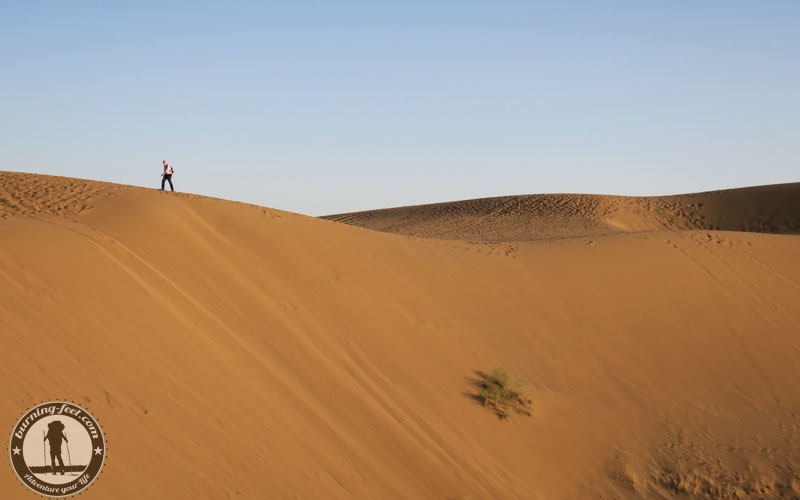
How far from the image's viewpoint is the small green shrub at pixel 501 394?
1184cm

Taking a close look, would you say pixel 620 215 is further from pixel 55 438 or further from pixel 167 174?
pixel 55 438

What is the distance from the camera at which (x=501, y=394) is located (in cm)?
1210

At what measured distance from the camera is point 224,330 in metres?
10.5

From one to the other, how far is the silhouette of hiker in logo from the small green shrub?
21.3 ft

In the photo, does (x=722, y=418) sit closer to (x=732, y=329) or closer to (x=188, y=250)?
(x=732, y=329)

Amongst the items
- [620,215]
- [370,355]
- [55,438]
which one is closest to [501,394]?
[370,355]

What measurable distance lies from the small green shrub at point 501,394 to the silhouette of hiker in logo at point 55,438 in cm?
649

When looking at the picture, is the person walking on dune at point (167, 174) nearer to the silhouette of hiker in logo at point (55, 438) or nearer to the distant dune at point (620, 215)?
A: the silhouette of hiker in logo at point (55, 438)

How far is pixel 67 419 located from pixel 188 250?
16.1 feet

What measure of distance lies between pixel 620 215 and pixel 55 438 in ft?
123

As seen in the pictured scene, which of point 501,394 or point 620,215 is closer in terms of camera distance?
point 501,394

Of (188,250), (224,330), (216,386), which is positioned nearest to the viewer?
(216,386)

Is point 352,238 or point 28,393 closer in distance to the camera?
point 28,393

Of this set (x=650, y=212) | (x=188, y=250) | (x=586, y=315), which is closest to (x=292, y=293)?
(x=188, y=250)
